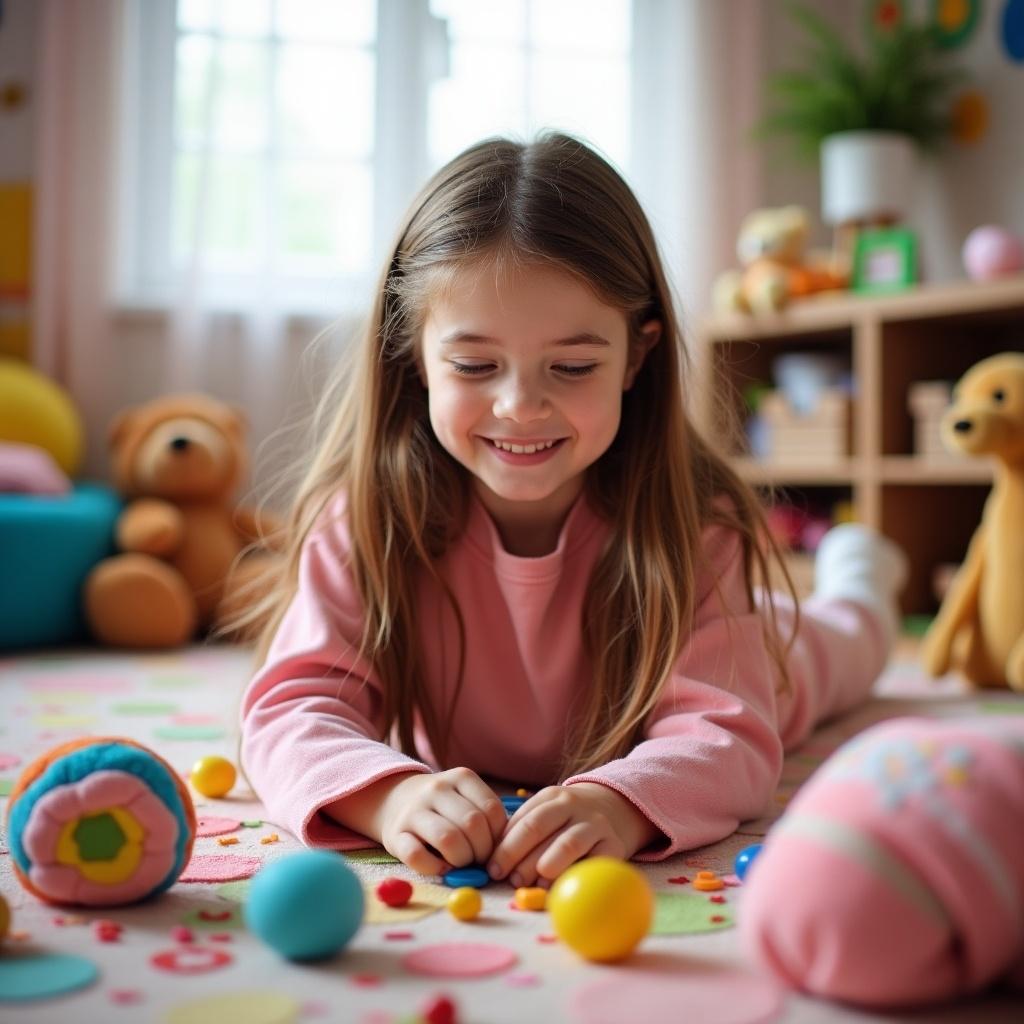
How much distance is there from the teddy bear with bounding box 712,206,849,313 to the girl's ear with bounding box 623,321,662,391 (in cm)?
148

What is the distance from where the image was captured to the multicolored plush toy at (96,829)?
0.78 meters

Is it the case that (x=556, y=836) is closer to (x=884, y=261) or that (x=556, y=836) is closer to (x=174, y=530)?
(x=174, y=530)

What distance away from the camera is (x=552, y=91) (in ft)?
9.70

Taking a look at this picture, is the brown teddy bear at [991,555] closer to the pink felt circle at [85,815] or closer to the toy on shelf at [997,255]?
the toy on shelf at [997,255]

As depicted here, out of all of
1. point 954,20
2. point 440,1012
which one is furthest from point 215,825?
point 954,20

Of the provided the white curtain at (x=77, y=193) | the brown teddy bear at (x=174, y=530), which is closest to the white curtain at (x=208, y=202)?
the white curtain at (x=77, y=193)

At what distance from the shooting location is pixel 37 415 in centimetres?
250

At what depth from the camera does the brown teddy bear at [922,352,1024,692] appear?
5.85ft

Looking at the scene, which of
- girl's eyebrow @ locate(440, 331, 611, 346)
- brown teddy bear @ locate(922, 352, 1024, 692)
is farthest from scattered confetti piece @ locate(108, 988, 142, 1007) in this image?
brown teddy bear @ locate(922, 352, 1024, 692)

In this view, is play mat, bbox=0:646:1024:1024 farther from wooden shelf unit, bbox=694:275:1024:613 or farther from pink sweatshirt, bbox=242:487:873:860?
wooden shelf unit, bbox=694:275:1024:613

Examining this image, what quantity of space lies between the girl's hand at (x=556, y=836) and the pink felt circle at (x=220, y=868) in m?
0.17

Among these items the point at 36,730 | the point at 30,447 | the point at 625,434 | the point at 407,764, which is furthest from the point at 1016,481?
the point at 30,447

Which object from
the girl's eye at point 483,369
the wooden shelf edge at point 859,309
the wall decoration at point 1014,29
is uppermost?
the wall decoration at point 1014,29

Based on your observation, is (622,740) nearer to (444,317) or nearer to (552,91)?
(444,317)
